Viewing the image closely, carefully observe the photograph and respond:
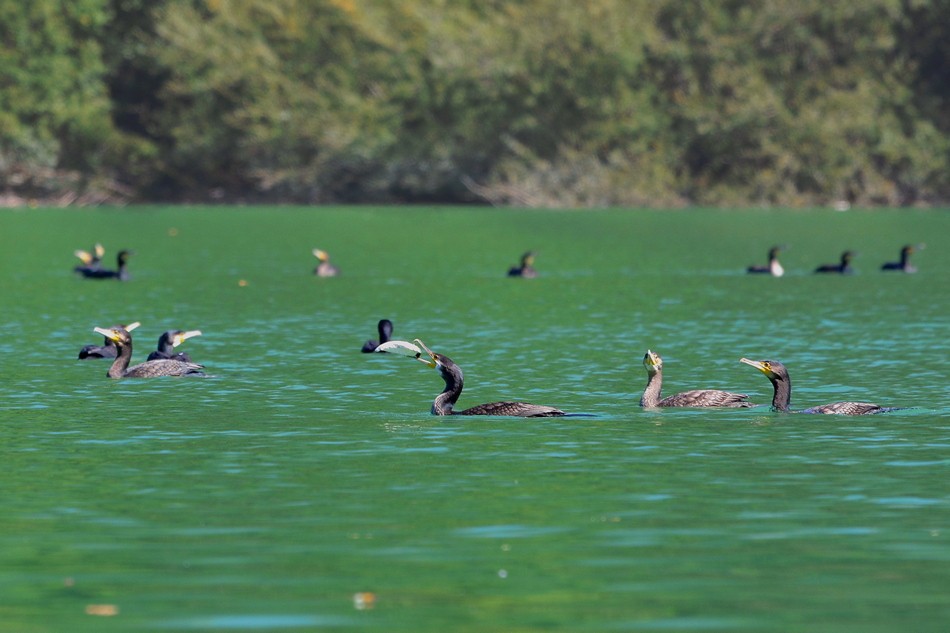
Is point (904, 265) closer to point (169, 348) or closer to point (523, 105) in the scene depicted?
point (169, 348)

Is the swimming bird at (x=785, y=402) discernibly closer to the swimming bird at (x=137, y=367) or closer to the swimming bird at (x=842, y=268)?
the swimming bird at (x=137, y=367)

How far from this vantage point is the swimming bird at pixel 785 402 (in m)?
22.8

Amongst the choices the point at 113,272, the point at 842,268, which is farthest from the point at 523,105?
the point at 113,272

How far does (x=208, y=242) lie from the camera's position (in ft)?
233

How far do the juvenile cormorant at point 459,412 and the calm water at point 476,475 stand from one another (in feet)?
0.78

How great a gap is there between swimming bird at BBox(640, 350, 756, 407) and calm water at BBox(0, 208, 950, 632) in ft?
1.38

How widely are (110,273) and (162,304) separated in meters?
7.92

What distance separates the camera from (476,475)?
18484mm

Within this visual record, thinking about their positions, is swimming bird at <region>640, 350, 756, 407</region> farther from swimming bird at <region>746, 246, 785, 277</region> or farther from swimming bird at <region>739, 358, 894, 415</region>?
swimming bird at <region>746, 246, 785, 277</region>

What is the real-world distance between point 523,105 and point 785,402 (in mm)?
85135

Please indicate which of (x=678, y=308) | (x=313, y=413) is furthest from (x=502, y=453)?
(x=678, y=308)

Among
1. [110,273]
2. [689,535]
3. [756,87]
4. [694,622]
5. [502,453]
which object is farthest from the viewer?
[756,87]

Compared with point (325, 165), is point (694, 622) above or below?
below

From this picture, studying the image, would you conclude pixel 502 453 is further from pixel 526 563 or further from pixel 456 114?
pixel 456 114
